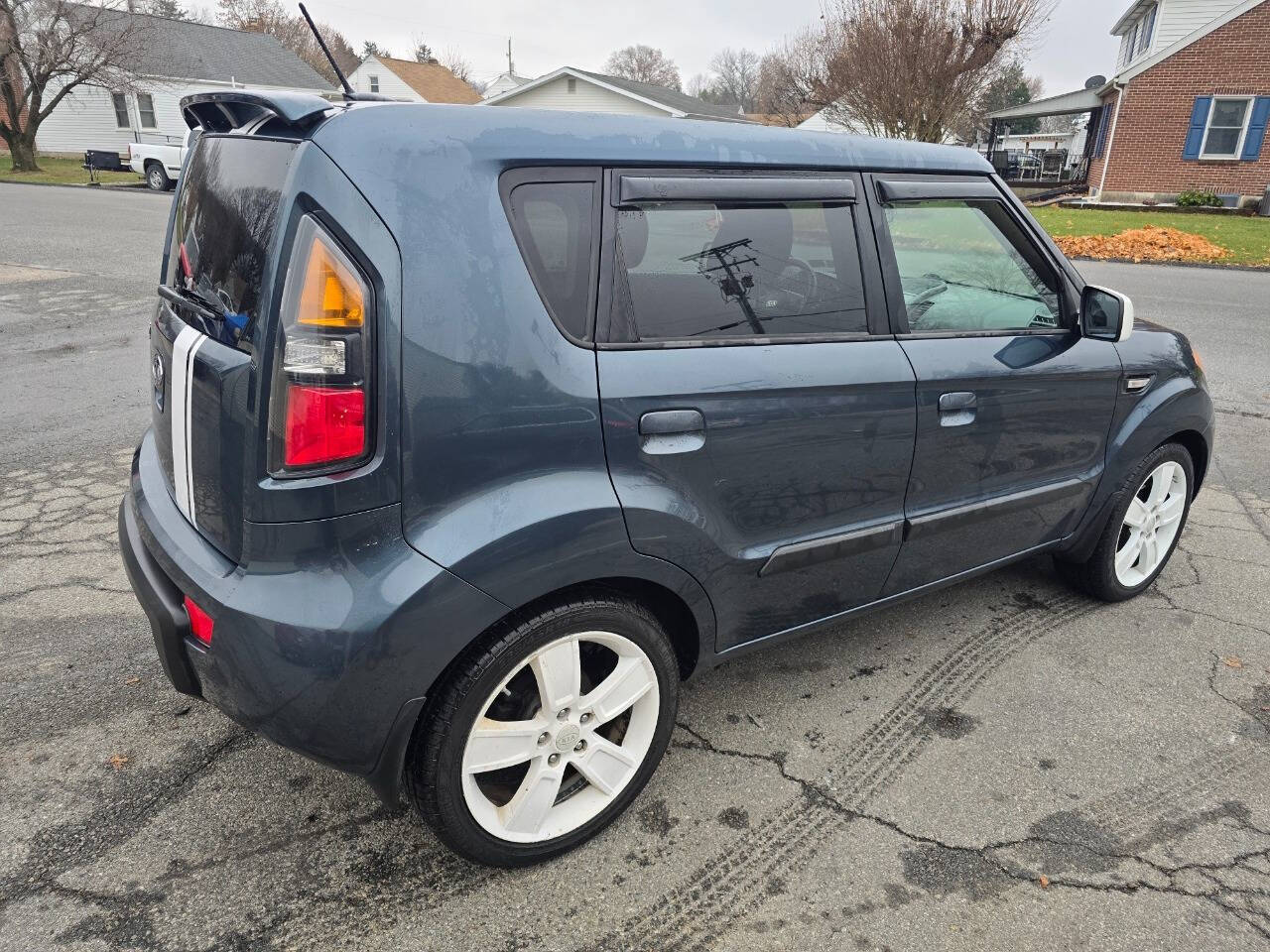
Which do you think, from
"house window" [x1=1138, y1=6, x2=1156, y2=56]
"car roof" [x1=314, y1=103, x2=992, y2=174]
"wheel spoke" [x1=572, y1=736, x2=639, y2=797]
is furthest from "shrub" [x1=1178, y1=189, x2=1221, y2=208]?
"wheel spoke" [x1=572, y1=736, x2=639, y2=797]

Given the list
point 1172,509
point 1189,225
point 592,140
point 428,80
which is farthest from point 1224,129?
point 428,80

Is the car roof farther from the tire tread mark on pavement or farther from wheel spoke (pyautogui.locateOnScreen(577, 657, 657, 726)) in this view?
the tire tread mark on pavement

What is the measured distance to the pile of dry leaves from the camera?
15.4 metres

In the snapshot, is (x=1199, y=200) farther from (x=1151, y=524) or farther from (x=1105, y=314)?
(x=1105, y=314)

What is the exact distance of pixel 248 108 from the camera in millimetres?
2115

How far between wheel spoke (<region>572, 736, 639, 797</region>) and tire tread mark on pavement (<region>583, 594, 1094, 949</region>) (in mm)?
305

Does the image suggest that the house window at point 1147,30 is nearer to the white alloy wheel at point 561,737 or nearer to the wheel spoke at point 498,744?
the white alloy wheel at point 561,737

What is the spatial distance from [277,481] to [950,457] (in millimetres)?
2034

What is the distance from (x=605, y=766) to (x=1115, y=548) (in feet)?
8.09

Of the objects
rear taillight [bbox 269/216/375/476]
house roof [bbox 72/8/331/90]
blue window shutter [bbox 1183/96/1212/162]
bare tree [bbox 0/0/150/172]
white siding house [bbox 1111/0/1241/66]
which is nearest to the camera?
rear taillight [bbox 269/216/375/476]

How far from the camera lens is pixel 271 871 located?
220 centimetres

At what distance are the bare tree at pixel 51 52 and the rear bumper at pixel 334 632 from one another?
3554cm

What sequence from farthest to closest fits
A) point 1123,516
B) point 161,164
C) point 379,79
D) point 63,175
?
point 379,79, point 63,175, point 161,164, point 1123,516

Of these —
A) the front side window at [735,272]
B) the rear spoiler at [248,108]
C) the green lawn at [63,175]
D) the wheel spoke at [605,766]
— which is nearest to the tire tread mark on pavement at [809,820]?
the wheel spoke at [605,766]
